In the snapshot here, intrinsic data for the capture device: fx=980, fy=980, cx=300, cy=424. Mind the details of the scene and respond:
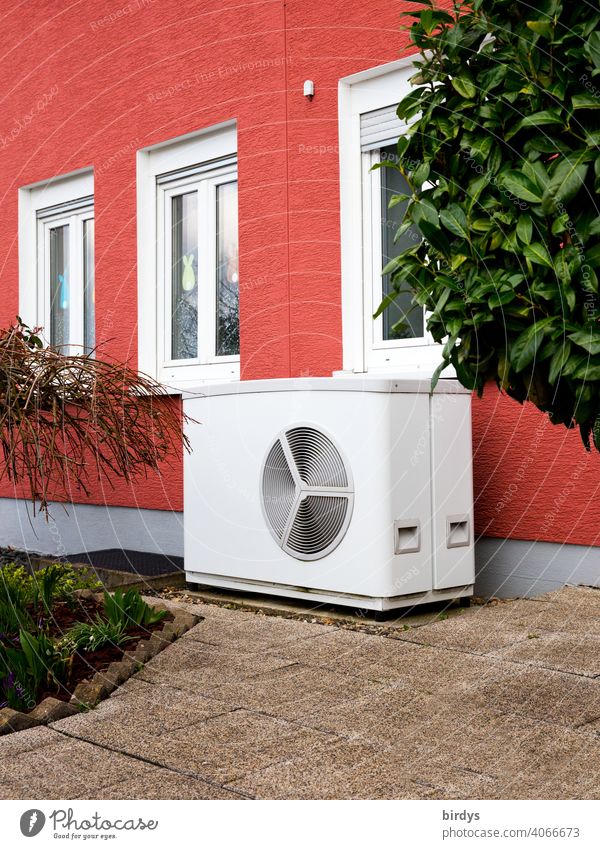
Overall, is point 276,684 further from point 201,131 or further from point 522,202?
point 201,131

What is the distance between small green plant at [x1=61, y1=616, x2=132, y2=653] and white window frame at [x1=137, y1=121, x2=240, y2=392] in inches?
126

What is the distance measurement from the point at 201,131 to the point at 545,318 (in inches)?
207

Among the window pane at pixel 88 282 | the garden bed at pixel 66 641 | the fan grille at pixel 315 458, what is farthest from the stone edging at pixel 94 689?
the window pane at pixel 88 282

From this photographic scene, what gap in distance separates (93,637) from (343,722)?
123 centimetres

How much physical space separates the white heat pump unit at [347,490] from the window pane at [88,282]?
143 inches

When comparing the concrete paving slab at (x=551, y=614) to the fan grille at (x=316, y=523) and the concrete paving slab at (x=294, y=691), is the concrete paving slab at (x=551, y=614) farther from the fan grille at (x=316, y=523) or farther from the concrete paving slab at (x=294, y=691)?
the concrete paving slab at (x=294, y=691)

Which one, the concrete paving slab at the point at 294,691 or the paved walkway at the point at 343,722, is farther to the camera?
the concrete paving slab at the point at 294,691

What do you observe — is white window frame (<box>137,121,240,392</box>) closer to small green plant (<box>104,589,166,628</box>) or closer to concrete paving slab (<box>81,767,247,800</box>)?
small green plant (<box>104,589,166,628</box>)

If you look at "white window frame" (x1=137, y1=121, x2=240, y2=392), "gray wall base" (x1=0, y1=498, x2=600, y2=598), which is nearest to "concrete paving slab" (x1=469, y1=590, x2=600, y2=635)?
"gray wall base" (x1=0, y1=498, x2=600, y2=598)

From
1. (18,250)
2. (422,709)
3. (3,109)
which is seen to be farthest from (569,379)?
(3,109)

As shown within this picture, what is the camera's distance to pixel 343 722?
123 inches

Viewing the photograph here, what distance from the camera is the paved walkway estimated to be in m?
2.60

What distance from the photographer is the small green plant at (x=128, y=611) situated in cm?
408
